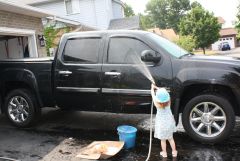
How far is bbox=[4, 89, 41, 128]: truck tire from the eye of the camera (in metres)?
7.73

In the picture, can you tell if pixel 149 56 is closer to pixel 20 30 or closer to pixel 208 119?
pixel 208 119

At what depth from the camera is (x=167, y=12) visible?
314 ft

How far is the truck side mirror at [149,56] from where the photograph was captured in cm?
Result: 629

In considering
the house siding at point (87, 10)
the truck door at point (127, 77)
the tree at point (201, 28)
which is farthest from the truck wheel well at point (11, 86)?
the tree at point (201, 28)

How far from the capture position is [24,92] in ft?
25.7

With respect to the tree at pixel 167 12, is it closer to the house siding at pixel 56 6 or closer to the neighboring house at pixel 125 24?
the neighboring house at pixel 125 24

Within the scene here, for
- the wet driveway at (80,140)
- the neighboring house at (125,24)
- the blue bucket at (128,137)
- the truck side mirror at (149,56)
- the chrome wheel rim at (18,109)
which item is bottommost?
the wet driveway at (80,140)

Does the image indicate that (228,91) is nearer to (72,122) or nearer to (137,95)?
(137,95)

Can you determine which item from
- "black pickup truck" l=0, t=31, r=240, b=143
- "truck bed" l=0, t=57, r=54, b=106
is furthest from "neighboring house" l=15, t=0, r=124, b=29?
"black pickup truck" l=0, t=31, r=240, b=143

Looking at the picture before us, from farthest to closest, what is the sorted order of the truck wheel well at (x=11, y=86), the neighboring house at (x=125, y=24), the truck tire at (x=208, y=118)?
the neighboring house at (x=125, y=24)
the truck wheel well at (x=11, y=86)
the truck tire at (x=208, y=118)

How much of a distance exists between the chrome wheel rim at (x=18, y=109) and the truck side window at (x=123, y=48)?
2.27m

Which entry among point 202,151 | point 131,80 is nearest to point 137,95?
point 131,80

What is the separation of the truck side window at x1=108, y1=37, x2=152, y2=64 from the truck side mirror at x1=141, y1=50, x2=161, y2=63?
0.92ft

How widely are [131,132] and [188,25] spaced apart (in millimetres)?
49696
